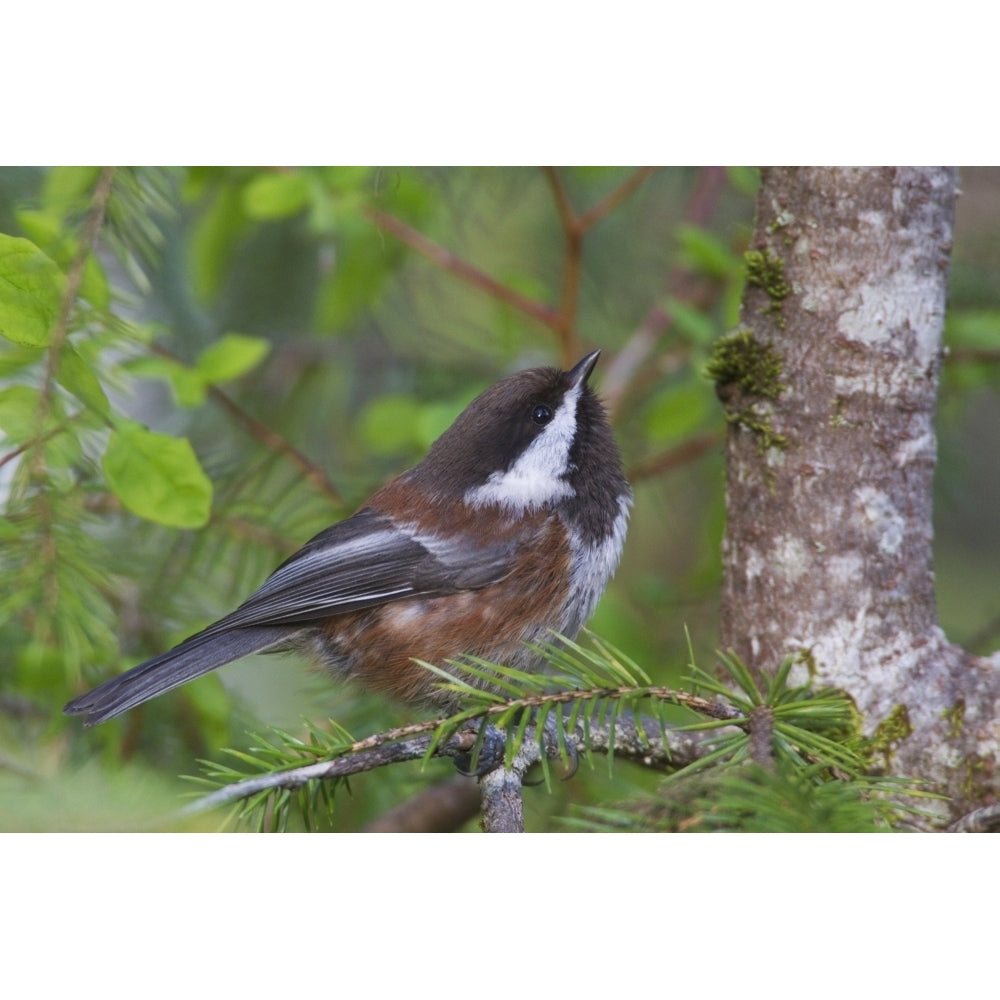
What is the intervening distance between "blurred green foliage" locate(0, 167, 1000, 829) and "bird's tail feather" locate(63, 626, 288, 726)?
8 cm

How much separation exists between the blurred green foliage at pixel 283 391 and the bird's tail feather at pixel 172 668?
0.08 meters

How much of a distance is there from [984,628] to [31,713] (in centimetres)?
154

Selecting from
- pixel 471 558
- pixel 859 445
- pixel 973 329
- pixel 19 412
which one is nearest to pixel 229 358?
pixel 19 412

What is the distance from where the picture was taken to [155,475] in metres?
1.29

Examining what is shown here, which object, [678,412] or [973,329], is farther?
[678,412]

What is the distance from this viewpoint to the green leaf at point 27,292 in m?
→ 1.17

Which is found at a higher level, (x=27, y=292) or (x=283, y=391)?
(x=27, y=292)

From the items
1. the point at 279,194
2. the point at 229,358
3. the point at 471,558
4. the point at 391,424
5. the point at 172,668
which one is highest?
the point at 279,194

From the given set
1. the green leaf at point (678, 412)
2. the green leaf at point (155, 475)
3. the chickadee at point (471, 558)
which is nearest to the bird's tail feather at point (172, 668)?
the chickadee at point (471, 558)

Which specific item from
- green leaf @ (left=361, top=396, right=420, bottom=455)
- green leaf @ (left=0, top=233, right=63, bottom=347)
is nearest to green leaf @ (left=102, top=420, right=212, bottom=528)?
green leaf @ (left=0, top=233, right=63, bottom=347)

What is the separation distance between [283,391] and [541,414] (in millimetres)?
903

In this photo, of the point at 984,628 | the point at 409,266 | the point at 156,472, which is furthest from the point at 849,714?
the point at 409,266

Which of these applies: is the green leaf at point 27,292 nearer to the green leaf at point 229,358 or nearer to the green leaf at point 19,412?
the green leaf at point 19,412

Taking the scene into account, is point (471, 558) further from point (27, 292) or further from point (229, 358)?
point (27, 292)
